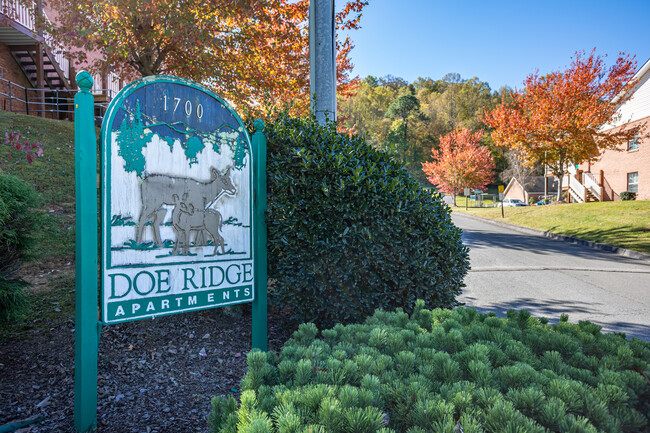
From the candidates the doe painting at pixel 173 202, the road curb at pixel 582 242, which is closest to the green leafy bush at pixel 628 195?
the road curb at pixel 582 242

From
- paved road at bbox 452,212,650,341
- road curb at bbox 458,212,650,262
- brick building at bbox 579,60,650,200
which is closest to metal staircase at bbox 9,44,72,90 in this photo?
paved road at bbox 452,212,650,341

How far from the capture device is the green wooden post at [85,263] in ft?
7.53

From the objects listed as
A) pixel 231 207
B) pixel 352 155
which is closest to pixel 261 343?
pixel 231 207

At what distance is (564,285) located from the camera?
7.36 meters

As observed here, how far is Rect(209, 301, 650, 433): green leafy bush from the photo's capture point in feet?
4.11

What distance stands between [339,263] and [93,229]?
6.41 feet

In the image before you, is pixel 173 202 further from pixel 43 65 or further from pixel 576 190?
pixel 576 190

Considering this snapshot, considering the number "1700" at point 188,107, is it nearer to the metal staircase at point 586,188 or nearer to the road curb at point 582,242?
the road curb at point 582,242

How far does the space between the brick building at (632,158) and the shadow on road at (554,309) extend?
805 inches

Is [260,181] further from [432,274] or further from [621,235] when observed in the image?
[621,235]

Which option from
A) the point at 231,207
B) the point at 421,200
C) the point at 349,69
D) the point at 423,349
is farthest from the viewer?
the point at 349,69

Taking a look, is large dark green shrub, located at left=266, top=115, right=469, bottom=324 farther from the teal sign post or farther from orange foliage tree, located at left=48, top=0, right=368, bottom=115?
orange foliage tree, located at left=48, top=0, right=368, bottom=115

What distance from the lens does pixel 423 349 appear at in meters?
1.90

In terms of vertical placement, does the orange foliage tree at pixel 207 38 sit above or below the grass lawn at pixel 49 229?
above
